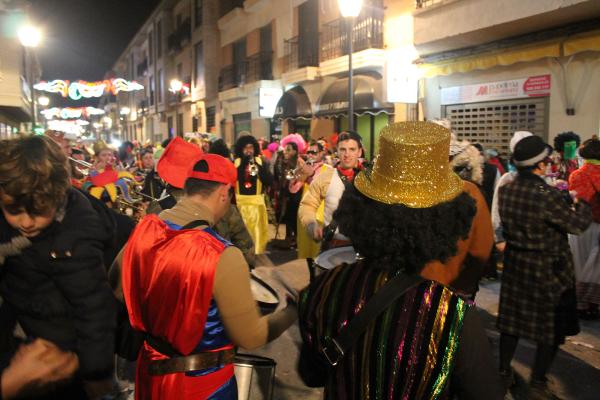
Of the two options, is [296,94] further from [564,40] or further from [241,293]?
[241,293]

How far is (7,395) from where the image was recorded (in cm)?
150

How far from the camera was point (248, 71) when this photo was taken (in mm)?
24016

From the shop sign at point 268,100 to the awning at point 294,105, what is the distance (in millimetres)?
907

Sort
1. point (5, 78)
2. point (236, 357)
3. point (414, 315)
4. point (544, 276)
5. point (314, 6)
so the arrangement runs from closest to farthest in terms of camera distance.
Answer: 1. point (414, 315)
2. point (236, 357)
3. point (544, 276)
4. point (5, 78)
5. point (314, 6)

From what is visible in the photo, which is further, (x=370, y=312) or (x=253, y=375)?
(x=253, y=375)

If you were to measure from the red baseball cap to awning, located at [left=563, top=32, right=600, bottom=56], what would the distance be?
9.11 metres

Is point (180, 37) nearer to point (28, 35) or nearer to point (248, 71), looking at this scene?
point (248, 71)

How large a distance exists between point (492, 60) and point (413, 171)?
10.4 metres

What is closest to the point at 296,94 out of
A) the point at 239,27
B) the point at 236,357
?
the point at 239,27

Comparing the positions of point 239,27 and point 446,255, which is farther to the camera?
point 239,27

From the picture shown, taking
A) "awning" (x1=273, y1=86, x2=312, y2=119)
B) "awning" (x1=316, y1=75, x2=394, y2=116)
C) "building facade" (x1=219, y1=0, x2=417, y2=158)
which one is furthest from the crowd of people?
"awning" (x1=273, y1=86, x2=312, y2=119)

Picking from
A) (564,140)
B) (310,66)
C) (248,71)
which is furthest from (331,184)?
(248,71)

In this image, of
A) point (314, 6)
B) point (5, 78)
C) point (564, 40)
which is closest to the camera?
point (564, 40)

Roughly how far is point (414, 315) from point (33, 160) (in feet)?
4.63
